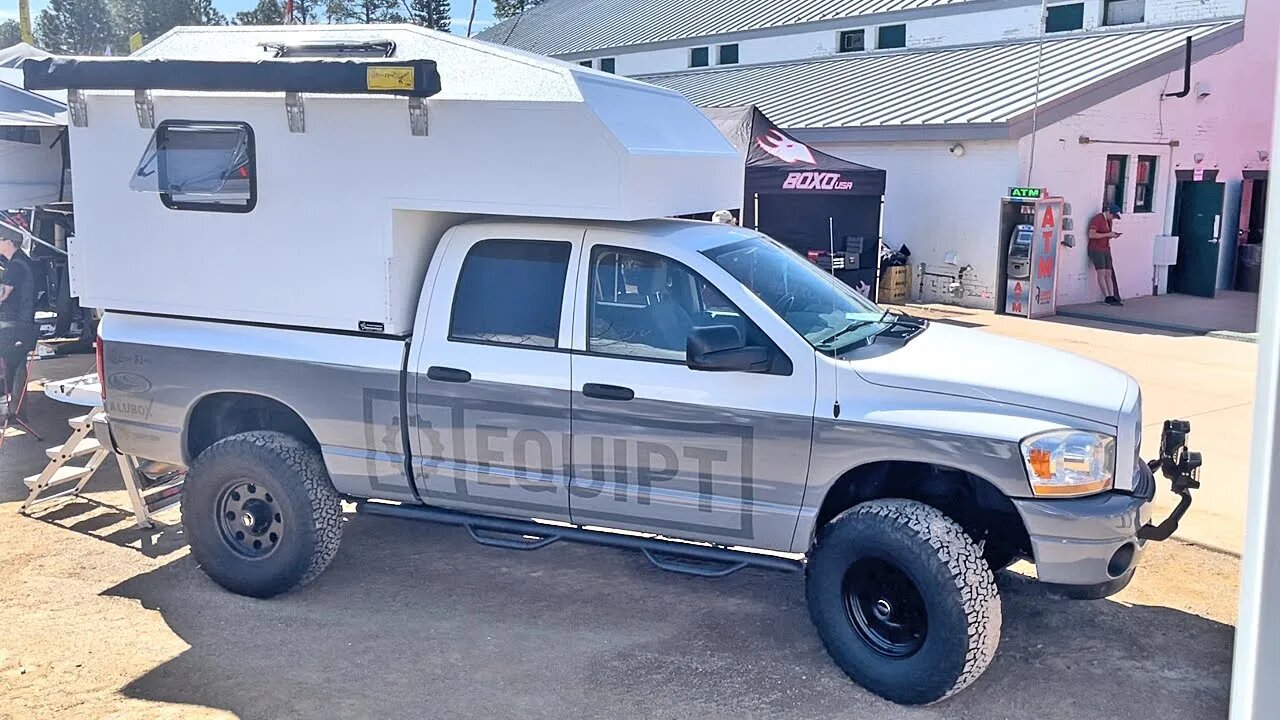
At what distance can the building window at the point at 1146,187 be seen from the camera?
63.2 ft

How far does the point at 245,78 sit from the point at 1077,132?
1563 centimetres

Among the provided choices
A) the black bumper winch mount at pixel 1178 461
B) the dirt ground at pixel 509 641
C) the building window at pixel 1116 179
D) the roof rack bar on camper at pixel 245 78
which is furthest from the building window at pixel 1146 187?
the roof rack bar on camper at pixel 245 78

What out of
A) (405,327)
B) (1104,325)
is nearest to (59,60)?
(405,327)

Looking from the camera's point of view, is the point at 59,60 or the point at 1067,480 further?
the point at 59,60

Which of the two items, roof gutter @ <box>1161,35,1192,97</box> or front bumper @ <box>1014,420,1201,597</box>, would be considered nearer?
front bumper @ <box>1014,420,1201,597</box>

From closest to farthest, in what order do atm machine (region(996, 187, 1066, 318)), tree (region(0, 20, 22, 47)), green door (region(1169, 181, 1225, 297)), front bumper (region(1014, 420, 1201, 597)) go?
front bumper (region(1014, 420, 1201, 597))
atm machine (region(996, 187, 1066, 318))
green door (region(1169, 181, 1225, 297))
tree (region(0, 20, 22, 47))

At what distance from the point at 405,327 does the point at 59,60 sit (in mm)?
2212

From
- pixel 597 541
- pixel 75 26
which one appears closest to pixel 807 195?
pixel 597 541

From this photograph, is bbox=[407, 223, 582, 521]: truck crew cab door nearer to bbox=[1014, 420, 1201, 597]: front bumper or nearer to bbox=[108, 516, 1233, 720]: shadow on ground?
bbox=[108, 516, 1233, 720]: shadow on ground

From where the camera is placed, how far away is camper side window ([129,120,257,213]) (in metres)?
5.50

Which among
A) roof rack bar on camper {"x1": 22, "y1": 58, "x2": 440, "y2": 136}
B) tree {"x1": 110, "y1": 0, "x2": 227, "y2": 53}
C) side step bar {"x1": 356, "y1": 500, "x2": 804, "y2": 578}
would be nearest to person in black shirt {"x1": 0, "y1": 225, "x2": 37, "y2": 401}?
roof rack bar on camper {"x1": 22, "y1": 58, "x2": 440, "y2": 136}

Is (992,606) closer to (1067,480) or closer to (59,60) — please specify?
(1067,480)

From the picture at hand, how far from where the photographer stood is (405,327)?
5324mm

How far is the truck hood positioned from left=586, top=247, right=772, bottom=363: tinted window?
0.72m
